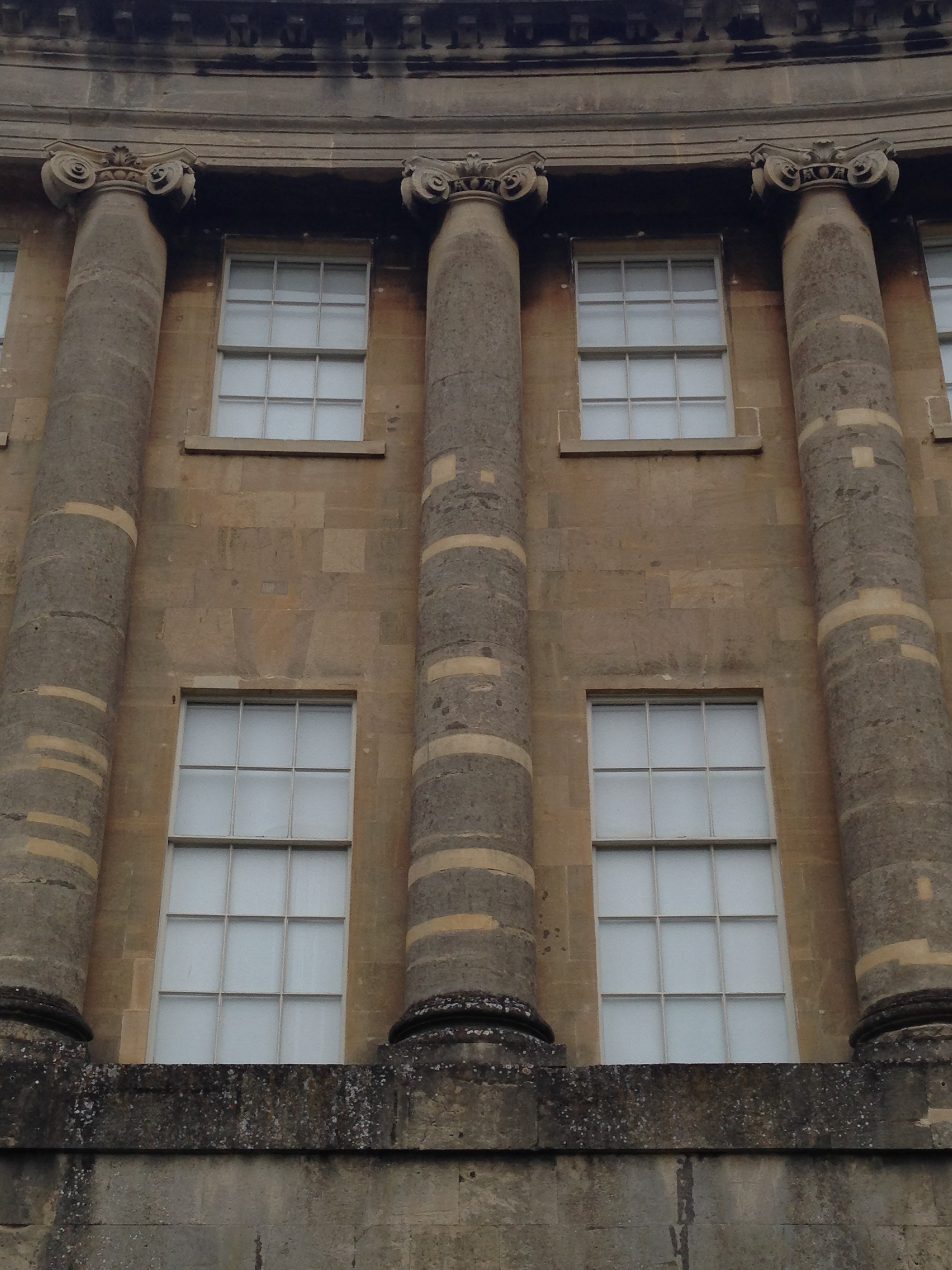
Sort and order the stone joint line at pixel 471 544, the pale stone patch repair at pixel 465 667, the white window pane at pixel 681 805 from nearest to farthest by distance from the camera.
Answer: the pale stone patch repair at pixel 465 667
the white window pane at pixel 681 805
the stone joint line at pixel 471 544

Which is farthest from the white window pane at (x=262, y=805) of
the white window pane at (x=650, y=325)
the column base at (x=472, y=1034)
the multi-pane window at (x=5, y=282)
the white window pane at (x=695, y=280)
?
the white window pane at (x=695, y=280)

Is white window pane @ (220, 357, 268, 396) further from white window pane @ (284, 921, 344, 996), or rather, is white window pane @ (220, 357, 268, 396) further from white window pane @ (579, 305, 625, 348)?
white window pane @ (284, 921, 344, 996)

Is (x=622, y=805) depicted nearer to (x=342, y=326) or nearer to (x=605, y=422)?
(x=605, y=422)

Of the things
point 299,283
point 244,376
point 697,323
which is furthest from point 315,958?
point 697,323

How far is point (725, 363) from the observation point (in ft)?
59.2

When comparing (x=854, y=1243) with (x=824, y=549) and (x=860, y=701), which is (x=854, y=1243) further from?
(x=824, y=549)

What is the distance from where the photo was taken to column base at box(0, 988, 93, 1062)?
13.0m

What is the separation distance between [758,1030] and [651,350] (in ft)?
24.1

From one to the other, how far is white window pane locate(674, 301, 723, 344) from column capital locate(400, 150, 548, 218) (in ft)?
6.14

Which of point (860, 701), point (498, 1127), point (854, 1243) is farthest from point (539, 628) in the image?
point (854, 1243)

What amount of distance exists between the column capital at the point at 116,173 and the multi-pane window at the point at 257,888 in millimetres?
5754

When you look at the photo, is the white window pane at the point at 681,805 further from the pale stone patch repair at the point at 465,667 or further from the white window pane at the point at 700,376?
the white window pane at the point at 700,376

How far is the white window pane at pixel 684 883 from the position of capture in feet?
48.3

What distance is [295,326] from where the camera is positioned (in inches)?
722
